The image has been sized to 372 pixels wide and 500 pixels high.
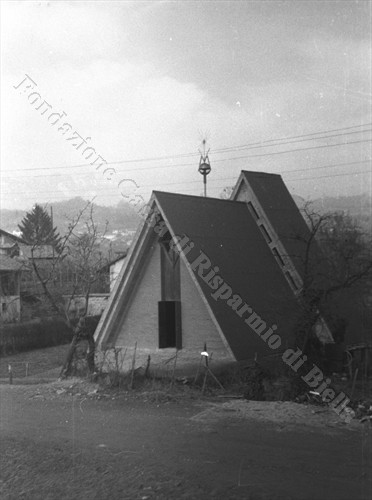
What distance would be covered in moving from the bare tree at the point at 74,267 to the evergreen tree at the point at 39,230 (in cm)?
19

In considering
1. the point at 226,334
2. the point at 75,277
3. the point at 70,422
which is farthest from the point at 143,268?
the point at 70,422

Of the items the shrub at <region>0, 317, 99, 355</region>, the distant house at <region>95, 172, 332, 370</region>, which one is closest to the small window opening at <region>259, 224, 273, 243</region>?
the distant house at <region>95, 172, 332, 370</region>

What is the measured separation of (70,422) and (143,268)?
20.8 feet

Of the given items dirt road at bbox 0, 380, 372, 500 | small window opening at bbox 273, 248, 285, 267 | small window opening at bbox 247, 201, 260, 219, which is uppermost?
small window opening at bbox 247, 201, 260, 219

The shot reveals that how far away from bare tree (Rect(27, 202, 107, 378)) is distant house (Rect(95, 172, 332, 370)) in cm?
86

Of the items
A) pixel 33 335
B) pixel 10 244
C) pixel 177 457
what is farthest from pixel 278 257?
pixel 177 457

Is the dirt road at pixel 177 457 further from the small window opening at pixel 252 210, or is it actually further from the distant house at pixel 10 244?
the small window opening at pixel 252 210

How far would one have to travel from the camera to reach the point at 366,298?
13422 mm

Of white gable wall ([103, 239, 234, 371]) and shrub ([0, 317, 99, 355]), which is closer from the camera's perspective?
white gable wall ([103, 239, 234, 371])

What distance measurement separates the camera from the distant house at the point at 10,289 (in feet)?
52.0

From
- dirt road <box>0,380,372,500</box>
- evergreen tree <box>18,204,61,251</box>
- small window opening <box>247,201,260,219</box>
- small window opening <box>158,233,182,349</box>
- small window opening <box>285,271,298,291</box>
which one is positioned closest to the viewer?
dirt road <box>0,380,372,500</box>

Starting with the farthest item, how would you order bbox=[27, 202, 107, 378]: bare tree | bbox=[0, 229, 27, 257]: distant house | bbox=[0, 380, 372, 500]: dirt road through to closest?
bbox=[0, 229, 27, 257]: distant house < bbox=[27, 202, 107, 378]: bare tree < bbox=[0, 380, 372, 500]: dirt road

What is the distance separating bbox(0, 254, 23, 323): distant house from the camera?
15844 mm

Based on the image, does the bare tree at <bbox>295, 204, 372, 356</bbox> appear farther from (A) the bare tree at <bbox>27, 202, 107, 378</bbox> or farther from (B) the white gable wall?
(A) the bare tree at <bbox>27, 202, 107, 378</bbox>
